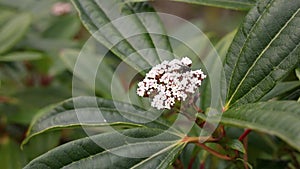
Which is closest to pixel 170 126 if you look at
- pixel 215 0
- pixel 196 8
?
pixel 215 0

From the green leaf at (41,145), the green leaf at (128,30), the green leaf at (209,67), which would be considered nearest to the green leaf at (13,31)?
the green leaf at (41,145)

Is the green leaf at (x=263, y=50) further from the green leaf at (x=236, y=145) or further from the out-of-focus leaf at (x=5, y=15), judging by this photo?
the out-of-focus leaf at (x=5, y=15)

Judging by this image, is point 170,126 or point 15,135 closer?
point 170,126

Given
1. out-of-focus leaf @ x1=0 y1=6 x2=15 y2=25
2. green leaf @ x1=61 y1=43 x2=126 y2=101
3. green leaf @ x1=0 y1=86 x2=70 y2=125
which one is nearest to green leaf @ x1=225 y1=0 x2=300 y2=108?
green leaf @ x1=61 y1=43 x2=126 y2=101

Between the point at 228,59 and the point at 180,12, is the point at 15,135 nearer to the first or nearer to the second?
the point at 228,59

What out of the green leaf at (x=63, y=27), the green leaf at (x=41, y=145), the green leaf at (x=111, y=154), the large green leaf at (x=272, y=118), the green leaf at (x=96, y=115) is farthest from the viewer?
the green leaf at (x=63, y=27)

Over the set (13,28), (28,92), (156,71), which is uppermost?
(13,28)

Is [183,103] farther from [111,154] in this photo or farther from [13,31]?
[13,31]
